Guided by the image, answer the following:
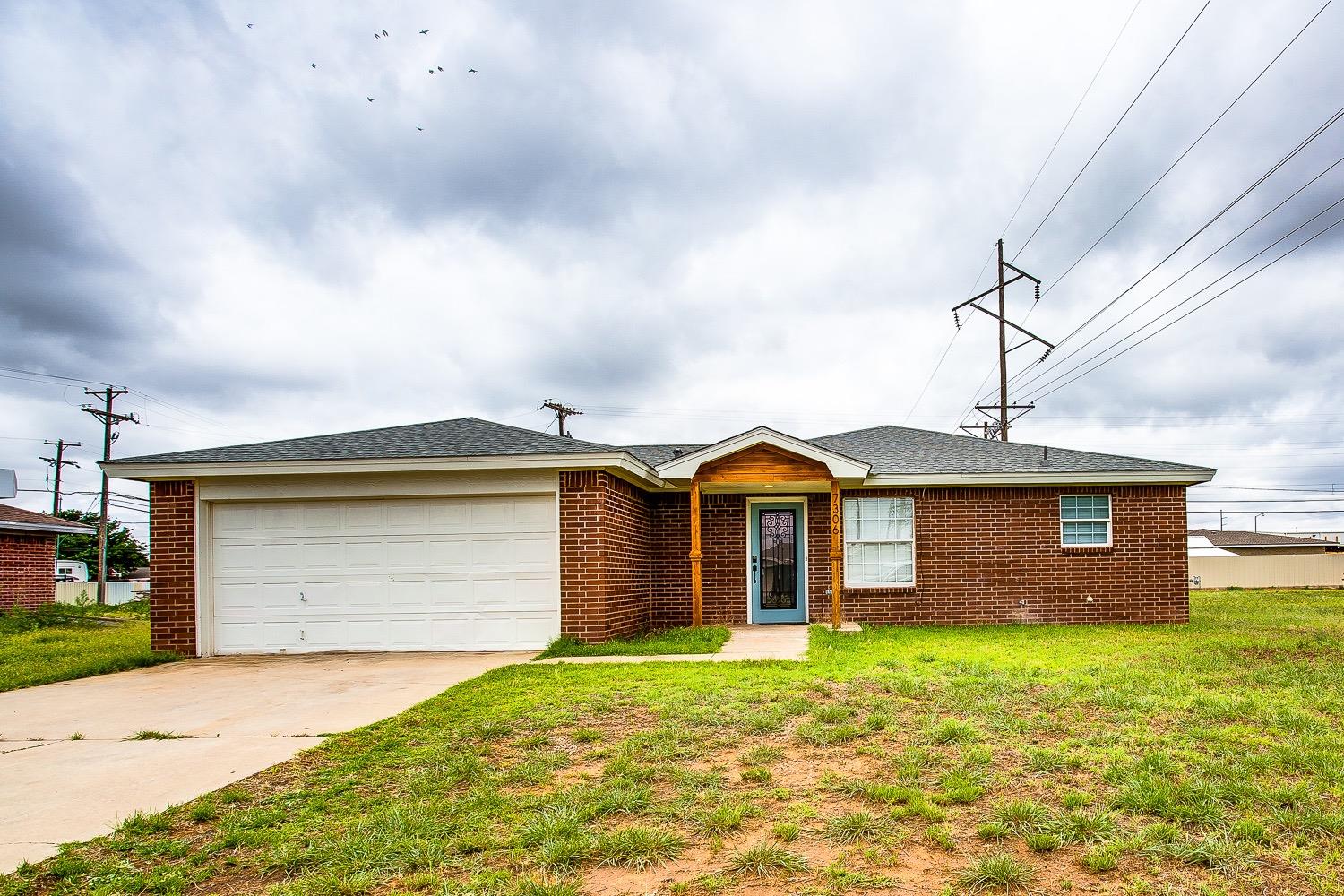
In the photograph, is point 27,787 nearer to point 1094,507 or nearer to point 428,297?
point 1094,507

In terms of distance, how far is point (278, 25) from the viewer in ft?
36.2

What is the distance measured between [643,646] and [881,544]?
5.79 metres

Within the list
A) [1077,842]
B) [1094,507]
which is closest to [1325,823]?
[1077,842]

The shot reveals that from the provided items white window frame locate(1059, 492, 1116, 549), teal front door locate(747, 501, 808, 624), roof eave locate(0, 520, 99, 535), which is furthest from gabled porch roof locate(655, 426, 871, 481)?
roof eave locate(0, 520, 99, 535)

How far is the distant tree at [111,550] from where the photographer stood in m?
53.7

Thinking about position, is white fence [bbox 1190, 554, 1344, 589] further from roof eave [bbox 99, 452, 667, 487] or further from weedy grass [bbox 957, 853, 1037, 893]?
weedy grass [bbox 957, 853, 1037, 893]

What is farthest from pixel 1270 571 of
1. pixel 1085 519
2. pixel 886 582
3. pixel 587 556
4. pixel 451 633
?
pixel 451 633

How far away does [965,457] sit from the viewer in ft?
53.4

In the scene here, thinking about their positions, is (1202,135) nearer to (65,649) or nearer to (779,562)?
(779,562)

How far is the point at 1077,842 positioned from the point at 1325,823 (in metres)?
1.20

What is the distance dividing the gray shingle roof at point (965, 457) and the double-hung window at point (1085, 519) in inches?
24.5

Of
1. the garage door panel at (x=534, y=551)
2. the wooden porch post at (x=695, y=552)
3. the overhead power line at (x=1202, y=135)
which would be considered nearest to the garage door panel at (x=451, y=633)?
the garage door panel at (x=534, y=551)

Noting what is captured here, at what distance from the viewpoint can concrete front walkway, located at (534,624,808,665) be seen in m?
10.0

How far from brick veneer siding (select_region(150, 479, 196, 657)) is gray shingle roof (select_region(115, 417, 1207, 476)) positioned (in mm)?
726
